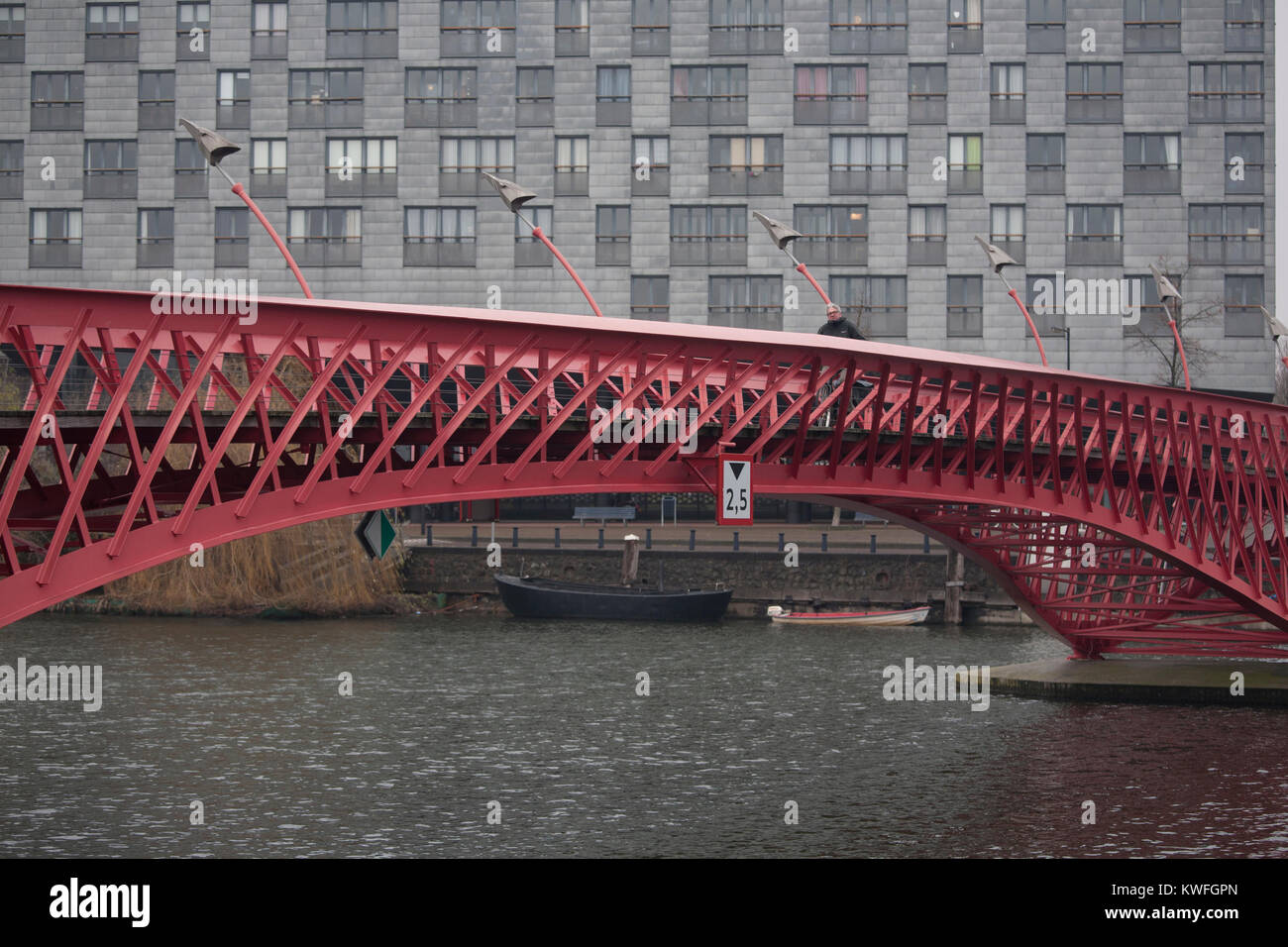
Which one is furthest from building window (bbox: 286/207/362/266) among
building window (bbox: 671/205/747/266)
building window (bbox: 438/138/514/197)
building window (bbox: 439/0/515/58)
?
building window (bbox: 671/205/747/266)

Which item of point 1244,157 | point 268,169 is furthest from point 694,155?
point 1244,157

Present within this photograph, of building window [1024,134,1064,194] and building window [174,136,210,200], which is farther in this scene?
building window [174,136,210,200]

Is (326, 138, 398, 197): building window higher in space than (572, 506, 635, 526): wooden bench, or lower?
higher

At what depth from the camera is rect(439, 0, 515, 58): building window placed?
82938 mm

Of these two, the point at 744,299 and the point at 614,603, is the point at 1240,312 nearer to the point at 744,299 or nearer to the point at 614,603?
the point at 744,299

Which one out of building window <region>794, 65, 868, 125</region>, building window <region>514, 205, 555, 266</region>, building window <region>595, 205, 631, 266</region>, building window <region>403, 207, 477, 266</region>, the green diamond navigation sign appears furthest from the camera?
building window <region>794, 65, 868, 125</region>

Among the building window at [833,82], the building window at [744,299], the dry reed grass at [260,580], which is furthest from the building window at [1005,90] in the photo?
the dry reed grass at [260,580]

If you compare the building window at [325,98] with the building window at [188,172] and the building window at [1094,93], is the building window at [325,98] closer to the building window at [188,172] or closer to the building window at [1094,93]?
the building window at [188,172]

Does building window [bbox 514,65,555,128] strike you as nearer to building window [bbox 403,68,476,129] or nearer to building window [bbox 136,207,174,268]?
building window [bbox 403,68,476,129]

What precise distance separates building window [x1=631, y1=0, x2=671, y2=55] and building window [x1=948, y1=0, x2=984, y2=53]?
13.4m

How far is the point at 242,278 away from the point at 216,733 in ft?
151

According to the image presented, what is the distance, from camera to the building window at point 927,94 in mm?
82562

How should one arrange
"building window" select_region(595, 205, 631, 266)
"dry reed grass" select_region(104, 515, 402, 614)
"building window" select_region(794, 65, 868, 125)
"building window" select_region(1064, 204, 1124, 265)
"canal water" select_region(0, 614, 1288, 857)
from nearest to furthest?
A: "canal water" select_region(0, 614, 1288, 857)
"dry reed grass" select_region(104, 515, 402, 614)
"building window" select_region(1064, 204, 1124, 265)
"building window" select_region(595, 205, 631, 266)
"building window" select_region(794, 65, 868, 125)
